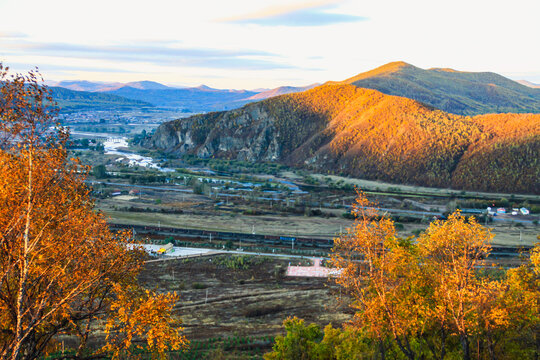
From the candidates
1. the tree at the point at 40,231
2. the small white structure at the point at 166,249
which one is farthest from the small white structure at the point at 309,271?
the tree at the point at 40,231

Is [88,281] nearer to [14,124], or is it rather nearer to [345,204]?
[14,124]

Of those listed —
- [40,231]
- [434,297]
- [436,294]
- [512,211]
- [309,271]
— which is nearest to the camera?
[40,231]

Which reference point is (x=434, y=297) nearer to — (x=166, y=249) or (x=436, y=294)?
(x=436, y=294)

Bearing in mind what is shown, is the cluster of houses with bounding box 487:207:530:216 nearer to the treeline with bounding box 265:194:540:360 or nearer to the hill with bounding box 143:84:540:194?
the hill with bounding box 143:84:540:194

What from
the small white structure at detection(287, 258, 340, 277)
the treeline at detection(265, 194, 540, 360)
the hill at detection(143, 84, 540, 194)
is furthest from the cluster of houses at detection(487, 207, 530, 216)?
the treeline at detection(265, 194, 540, 360)

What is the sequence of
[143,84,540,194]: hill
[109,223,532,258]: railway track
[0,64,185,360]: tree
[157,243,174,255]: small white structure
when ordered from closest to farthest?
[0,64,185,360]: tree, [157,243,174,255]: small white structure, [109,223,532,258]: railway track, [143,84,540,194]: hill

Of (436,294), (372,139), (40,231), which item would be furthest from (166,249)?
(372,139)

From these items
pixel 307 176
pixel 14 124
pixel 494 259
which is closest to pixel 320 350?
pixel 14 124
